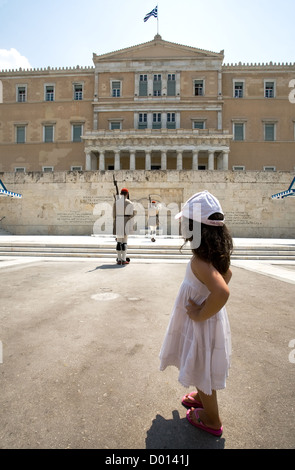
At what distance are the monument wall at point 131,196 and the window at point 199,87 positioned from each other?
24.8 m

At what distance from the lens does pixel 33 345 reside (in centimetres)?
269

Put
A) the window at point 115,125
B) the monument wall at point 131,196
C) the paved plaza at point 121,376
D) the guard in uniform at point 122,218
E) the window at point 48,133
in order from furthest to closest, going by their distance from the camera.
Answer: the window at point 48,133 < the window at point 115,125 < the monument wall at point 131,196 < the guard in uniform at point 122,218 < the paved plaza at point 121,376

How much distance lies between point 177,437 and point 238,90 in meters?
42.7

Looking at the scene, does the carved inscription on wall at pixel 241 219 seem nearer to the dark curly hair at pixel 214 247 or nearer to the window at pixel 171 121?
the dark curly hair at pixel 214 247

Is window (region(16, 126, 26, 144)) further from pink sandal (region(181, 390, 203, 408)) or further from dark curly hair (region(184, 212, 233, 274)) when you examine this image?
pink sandal (region(181, 390, 203, 408))

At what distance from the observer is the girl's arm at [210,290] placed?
1447 mm

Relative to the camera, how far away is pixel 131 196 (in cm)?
1747

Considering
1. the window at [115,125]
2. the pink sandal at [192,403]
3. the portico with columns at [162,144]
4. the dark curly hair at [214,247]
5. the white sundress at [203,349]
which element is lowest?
the pink sandal at [192,403]

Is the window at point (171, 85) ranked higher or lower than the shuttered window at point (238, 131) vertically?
higher

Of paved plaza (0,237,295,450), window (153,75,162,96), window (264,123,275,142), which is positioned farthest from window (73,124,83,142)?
paved plaza (0,237,295,450)

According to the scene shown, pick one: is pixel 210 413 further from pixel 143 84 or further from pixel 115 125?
pixel 143 84

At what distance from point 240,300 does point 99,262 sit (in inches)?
200

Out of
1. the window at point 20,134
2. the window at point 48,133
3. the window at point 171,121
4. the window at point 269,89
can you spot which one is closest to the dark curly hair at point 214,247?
the window at point 171,121

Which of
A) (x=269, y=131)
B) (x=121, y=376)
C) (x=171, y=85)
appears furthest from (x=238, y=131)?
(x=121, y=376)
